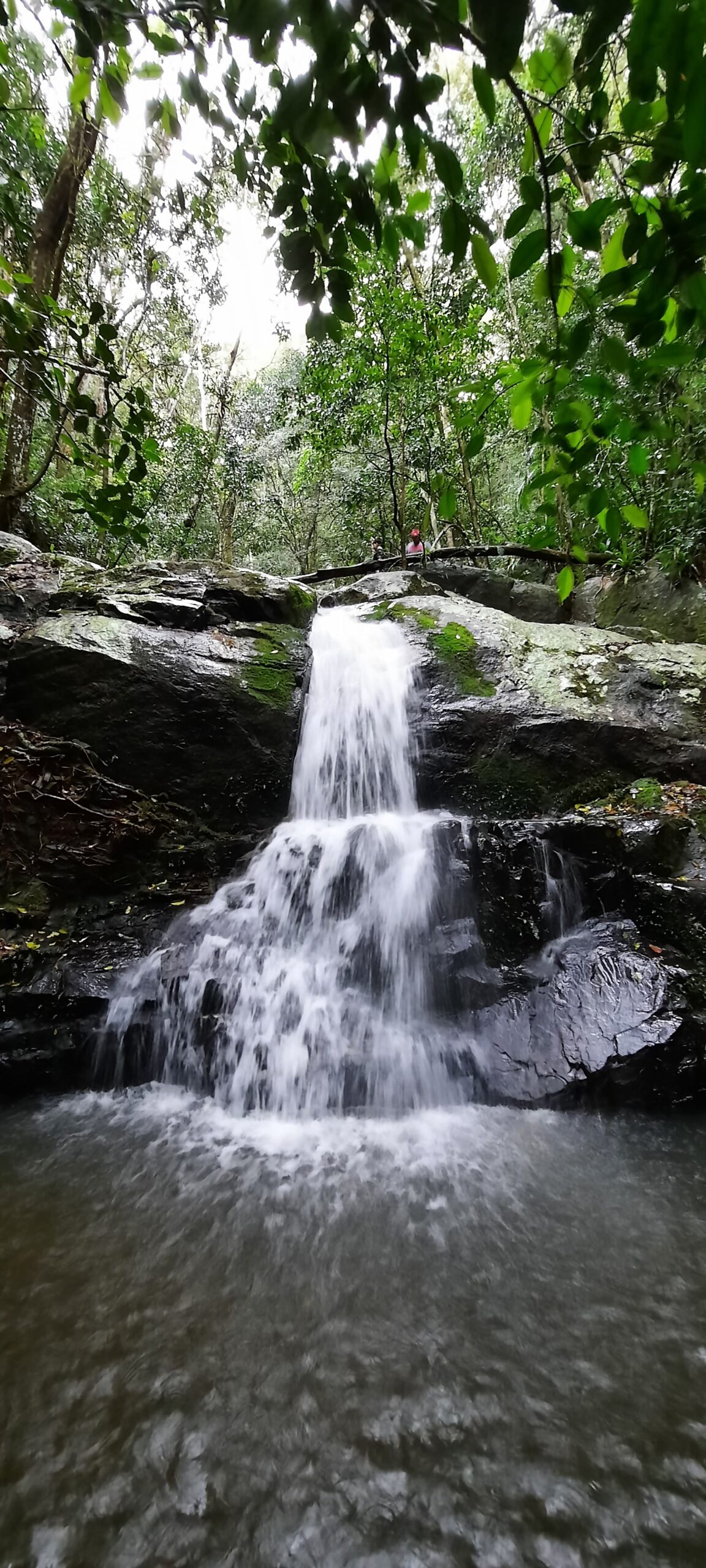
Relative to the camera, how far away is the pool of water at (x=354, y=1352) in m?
1.51

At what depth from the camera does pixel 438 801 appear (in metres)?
5.88

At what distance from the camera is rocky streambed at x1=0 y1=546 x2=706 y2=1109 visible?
13.0ft

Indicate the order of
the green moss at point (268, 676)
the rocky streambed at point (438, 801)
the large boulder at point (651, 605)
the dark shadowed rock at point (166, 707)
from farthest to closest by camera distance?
the large boulder at point (651, 605)
the green moss at point (268, 676)
the dark shadowed rock at point (166, 707)
the rocky streambed at point (438, 801)

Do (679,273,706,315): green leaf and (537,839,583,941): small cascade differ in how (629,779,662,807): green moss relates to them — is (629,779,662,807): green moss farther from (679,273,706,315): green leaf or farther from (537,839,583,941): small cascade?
(679,273,706,315): green leaf

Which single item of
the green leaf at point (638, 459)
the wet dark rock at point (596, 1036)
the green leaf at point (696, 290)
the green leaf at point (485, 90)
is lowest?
the wet dark rock at point (596, 1036)

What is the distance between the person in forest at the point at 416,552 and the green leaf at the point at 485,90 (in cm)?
950

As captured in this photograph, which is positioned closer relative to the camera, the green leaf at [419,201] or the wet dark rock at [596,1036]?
the green leaf at [419,201]

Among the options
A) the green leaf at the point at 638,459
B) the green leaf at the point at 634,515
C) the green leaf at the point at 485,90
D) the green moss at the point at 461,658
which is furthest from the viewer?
the green moss at the point at 461,658

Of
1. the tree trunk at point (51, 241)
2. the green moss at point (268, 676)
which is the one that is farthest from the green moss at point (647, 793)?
the tree trunk at point (51, 241)

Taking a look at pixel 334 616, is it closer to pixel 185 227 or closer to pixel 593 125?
pixel 593 125

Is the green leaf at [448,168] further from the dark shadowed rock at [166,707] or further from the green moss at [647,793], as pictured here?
the dark shadowed rock at [166,707]

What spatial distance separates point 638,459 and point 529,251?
1.21 ft

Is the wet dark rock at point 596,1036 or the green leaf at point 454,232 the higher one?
the green leaf at point 454,232

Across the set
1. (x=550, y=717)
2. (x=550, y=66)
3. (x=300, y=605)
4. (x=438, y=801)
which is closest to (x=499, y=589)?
(x=300, y=605)
